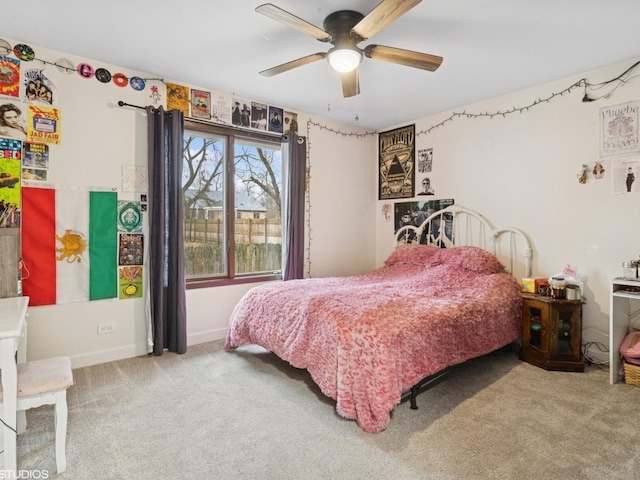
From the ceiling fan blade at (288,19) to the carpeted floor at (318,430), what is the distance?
2.26 meters

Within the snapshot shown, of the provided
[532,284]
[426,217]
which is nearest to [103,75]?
[426,217]

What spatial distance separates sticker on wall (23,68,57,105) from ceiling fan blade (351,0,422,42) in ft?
7.81

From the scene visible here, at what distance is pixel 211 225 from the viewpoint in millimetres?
3699

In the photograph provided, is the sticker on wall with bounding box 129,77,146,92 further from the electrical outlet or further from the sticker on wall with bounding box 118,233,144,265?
the electrical outlet

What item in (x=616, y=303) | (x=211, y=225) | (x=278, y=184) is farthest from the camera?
(x=278, y=184)

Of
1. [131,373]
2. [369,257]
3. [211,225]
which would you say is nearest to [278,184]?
[211,225]

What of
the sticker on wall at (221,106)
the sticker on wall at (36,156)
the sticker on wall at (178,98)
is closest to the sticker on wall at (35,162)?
the sticker on wall at (36,156)

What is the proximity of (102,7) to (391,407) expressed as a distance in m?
2.97

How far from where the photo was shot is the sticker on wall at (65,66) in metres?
2.77

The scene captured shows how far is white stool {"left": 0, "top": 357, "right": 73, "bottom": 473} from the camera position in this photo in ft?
5.21

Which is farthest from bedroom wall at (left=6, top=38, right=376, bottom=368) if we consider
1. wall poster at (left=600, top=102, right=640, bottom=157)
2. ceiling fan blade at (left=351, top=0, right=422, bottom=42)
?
wall poster at (left=600, top=102, right=640, bottom=157)

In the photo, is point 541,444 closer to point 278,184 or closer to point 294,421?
point 294,421

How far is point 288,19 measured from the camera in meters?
1.90

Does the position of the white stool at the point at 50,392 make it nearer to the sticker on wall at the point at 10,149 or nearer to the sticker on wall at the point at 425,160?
the sticker on wall at the point at 10,149
